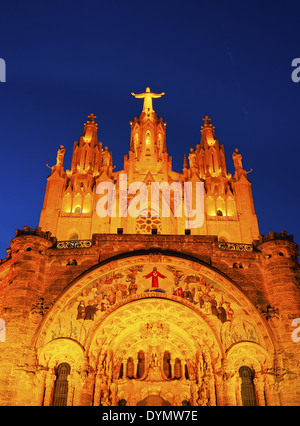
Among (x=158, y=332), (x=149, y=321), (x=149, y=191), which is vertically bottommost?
(x=158, y=332)

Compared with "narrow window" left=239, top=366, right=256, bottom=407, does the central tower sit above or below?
above

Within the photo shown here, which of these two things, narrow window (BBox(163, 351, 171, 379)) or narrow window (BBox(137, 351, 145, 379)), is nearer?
narrow window (BBox(137, 351, 145, 379))

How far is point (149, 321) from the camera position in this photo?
22125 mm

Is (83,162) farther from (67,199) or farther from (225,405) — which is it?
(225,405)

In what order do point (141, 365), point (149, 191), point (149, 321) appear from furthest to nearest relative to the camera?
point (149, 191)
point (149, 321)
point (141, 365)

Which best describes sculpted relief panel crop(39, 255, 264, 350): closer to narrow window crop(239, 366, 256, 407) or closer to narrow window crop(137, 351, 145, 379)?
narrow window crop(137, 351, 145, 379)

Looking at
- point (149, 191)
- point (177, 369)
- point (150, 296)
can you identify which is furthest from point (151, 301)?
point (149, 191)

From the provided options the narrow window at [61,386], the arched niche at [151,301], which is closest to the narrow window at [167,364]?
the arched niche at [151,301]

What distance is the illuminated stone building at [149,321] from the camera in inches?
750

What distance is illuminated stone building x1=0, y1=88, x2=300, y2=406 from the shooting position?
62.5ft

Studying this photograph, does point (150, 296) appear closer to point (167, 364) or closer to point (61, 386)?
point (167, 364)

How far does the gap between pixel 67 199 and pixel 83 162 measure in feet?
14.0

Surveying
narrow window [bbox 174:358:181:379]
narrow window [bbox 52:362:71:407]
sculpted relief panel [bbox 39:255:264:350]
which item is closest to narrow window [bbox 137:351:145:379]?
sculpted relief panel [bbox 39:255:264:350]
